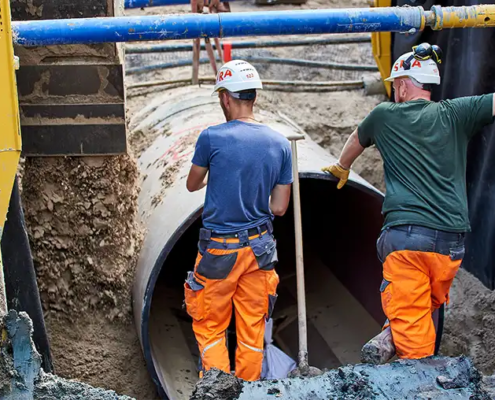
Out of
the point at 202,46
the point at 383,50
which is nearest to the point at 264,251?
the point at 383,50

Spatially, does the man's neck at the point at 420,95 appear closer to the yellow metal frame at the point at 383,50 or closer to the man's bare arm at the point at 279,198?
the man's bare arm at the point at 279,198

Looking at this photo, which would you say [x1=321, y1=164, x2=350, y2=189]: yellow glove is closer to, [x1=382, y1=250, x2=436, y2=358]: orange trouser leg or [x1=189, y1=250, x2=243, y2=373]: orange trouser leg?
[x1=382, y1=250, x2=436, y2=358]: orange trouser leg

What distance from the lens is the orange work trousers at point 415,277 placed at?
145 inches

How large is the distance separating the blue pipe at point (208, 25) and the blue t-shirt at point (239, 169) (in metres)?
0.50

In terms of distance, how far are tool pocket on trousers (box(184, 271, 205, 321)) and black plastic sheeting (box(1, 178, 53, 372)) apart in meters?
0.78

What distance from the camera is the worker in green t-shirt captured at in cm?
368

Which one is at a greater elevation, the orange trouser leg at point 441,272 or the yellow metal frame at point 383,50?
the yellow metal frame at point 383,50

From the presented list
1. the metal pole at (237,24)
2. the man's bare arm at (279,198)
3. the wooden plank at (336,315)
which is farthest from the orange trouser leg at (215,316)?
the wooden plank at (336,315)

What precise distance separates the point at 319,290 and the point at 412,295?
2240 mm

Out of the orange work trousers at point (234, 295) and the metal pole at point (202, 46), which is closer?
the orange work trousers at point (234, 295)

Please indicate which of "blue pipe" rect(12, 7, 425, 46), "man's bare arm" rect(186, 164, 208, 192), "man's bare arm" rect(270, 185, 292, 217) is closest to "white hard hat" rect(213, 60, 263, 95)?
"blue pipe" rect(12, 7, 425, 46)

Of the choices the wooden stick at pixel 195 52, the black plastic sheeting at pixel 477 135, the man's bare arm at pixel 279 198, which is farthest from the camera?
the wooden stick at pixel 195 52

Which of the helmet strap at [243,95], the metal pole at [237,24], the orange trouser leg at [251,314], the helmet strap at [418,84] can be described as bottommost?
the orange trouser leg at [251,314]

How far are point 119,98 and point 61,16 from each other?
54cm
